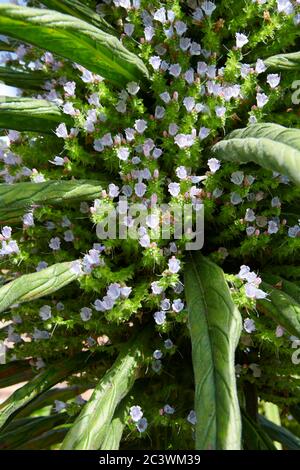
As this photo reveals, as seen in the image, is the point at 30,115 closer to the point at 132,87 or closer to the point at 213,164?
the point at 132,87

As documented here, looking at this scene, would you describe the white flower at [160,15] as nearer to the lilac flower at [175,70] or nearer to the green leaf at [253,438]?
the lilac flower at [175,70]

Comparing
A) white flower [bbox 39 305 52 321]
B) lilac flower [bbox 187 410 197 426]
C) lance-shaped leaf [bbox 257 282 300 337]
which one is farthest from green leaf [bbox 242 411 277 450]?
white flower [bbox 39 305 52 321]

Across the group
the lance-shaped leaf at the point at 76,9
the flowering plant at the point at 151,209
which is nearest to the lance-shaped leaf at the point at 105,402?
the flowering plant at the point at 151,209

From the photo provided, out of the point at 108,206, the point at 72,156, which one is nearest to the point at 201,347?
the point at 108,206

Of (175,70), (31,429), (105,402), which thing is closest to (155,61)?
(175,70)

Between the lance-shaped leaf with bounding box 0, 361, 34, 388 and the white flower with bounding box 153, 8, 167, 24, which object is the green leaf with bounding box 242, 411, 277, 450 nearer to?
the lance-shaped leaf with bounding box 0, 361, 34, 388
